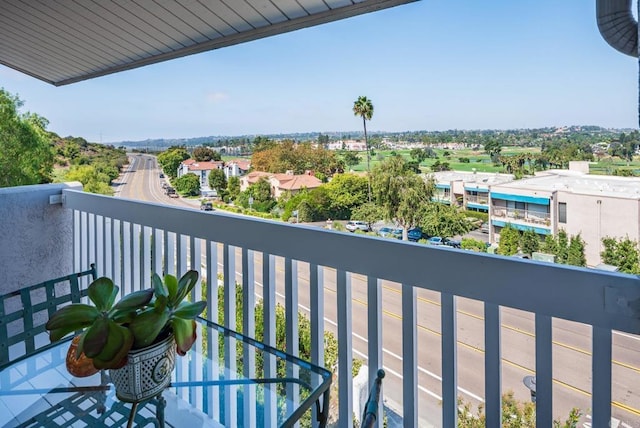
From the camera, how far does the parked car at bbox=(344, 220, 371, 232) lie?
1.40 m

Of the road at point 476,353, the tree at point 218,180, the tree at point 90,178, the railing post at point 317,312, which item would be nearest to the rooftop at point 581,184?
the road at point 476,353

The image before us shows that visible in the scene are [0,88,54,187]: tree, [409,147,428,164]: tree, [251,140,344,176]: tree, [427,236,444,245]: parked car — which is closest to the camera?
[427,236,444,245]: parked car

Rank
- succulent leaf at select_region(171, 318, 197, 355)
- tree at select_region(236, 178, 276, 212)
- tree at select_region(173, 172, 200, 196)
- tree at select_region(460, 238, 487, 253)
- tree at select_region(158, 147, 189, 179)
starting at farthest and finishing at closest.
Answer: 1. tree at select_region(158, 147, 189, 179)
2. tree at select_region(173, 172, 200, 196)
3. tree at select_region(236, 178, 276, 212)
4. tree at select_region(460, 238, 487, 253)
5. succulent leaf at select_region(171, 318, 197, 355)

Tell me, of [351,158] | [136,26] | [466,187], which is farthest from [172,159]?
[466,187]

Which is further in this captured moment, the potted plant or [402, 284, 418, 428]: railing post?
[402, 284, 418, 428]: railing post

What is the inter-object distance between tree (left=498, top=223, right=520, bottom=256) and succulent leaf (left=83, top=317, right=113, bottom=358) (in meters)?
1.06

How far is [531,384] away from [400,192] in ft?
2.27

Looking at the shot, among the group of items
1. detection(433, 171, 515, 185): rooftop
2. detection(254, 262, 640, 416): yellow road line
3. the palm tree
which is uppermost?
the palm tree

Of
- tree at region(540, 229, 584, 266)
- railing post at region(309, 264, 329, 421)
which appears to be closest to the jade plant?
railing post at region(309, 264, 329, 421)

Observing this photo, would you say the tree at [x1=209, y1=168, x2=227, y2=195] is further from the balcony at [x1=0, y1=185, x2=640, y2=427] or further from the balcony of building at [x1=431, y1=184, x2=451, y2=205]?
the balcony of building at [x1=431, y1=184, x2=451, y2=205]

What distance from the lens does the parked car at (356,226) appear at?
140 centimetres

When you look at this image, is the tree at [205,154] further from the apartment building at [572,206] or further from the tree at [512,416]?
the tree at [512,416]

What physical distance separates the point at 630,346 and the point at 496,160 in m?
0.62

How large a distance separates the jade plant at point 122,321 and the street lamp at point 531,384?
2.99 ft
